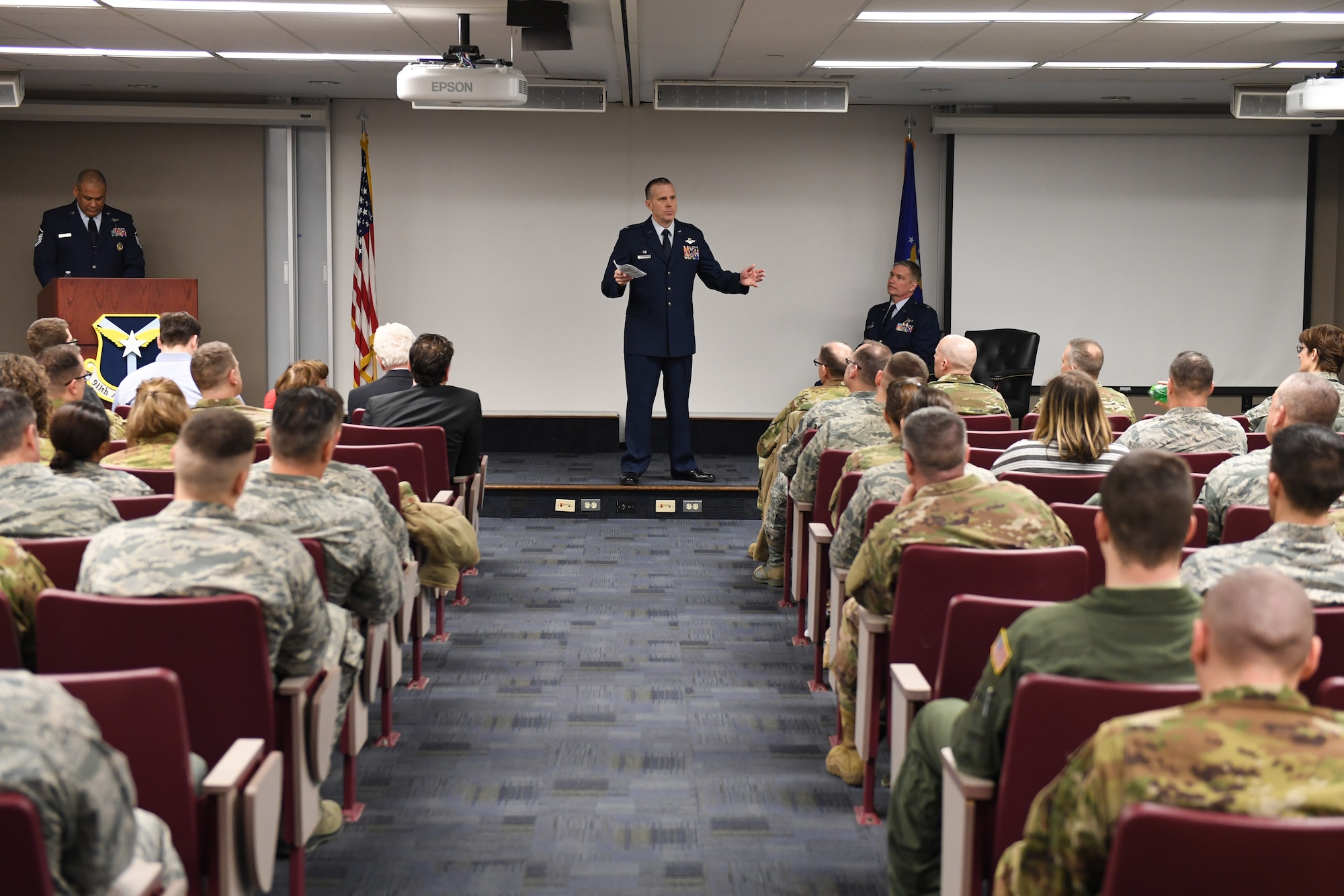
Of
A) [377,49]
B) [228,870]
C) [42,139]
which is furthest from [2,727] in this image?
[42,139]

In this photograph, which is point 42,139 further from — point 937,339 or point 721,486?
point 937,339

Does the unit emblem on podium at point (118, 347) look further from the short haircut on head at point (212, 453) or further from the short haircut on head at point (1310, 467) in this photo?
the short haircut on head at point (1310, 467)

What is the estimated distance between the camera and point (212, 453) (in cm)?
243

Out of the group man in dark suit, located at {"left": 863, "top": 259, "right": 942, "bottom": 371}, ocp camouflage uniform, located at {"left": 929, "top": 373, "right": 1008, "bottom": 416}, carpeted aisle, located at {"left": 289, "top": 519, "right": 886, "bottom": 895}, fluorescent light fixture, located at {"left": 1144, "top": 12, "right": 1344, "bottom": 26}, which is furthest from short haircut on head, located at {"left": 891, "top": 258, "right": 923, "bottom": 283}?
carpeted aisle, located at {"left": 289, "top": 519, "right": 886, "bottom": 895}

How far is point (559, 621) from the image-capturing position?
17.3 feet

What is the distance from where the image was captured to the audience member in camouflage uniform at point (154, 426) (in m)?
3.90

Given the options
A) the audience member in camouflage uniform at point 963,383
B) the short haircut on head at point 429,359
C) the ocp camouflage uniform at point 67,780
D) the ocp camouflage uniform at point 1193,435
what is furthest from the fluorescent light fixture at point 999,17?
the ocp camouflage uniform at point 67,780

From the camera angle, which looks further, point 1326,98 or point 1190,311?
point 1190,311

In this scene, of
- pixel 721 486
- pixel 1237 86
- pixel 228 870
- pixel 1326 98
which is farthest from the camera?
pixel 1237 86

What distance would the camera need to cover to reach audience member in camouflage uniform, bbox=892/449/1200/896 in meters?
1.93

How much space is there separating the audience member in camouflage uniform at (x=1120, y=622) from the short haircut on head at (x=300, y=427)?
71.6 inches

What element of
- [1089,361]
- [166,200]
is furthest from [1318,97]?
[166,200]

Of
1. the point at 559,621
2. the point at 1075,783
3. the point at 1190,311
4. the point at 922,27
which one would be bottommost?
the point at 559,621

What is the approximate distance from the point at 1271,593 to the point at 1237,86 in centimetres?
826
